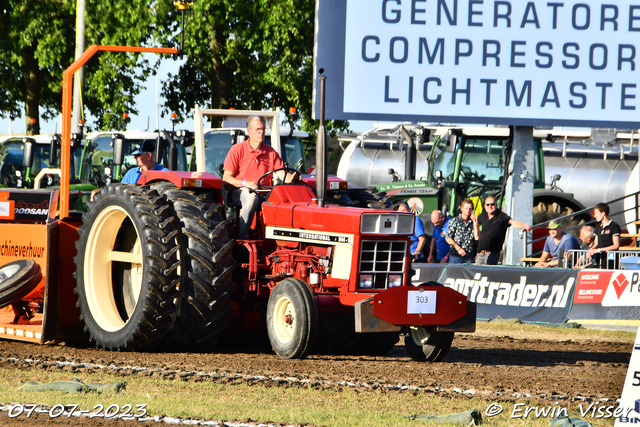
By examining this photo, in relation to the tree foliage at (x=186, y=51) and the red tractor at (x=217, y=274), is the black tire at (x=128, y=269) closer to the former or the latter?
the red tractor at (x=217, y=274)

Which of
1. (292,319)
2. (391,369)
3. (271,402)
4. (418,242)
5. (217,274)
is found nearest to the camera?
(271,402)

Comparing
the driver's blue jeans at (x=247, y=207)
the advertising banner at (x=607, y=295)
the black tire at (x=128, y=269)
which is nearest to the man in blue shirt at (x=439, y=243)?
the advertising banner at (x=607, y=295)

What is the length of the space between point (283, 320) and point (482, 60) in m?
6.79

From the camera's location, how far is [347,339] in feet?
25.2

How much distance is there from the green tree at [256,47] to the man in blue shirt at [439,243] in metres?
7.60

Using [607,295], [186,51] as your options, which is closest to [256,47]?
[186,51]

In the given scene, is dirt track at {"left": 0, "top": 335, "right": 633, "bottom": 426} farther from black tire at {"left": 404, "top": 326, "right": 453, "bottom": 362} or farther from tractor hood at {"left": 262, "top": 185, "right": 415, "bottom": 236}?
tractor hood at {"left": 262, "top": 185, "right": 415, "bottom": 236}

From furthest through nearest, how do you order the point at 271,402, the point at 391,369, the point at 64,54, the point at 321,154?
the point at 64,54 → the point at 321,154 → the point at 391,369 → the point at 271,402

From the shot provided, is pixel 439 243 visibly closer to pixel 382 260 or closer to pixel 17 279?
pixel 382 260

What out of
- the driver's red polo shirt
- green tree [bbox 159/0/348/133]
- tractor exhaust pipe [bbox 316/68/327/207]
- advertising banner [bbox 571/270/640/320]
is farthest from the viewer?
green tree [bbox 159/0/348/133]

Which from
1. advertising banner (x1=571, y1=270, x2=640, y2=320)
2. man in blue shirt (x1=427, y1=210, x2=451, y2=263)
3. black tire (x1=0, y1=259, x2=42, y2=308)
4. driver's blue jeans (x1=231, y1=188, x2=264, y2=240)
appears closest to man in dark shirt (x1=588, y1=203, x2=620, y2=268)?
advertising banner (x1=571, y1=270, x2=640, y2=320)

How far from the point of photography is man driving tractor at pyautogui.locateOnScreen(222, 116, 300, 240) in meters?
7.71

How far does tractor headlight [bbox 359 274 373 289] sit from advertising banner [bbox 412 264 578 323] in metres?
4.63

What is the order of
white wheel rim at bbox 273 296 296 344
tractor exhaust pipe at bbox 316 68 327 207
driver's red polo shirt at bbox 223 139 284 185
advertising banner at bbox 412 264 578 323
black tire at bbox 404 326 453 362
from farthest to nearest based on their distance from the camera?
advertising banner at bbox 412 264 578 323 < driver's red polo shirt at bbox 223 139 284 185 < black tire at bbox 404 326 453 362 < white wheel rim at bbox 273 296 296 344 < tractor exhaust pipe at bbox 316 68 327 207
